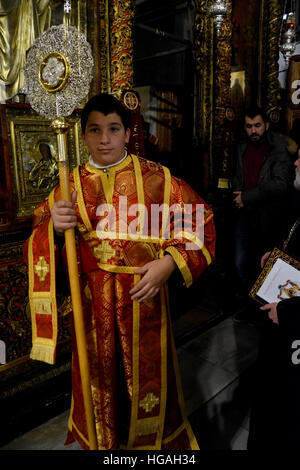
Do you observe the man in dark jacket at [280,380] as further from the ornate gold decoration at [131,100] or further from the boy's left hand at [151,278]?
the ornate gold decoration at [131,100]

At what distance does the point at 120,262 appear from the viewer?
1.61 metres

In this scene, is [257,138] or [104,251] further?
[257,138]

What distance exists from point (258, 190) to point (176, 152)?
55.4 inches

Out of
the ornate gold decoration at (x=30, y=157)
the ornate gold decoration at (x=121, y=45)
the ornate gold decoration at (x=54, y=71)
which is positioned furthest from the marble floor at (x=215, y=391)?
the ornate gold decoration at (x=121, y=45)

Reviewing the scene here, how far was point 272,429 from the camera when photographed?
1.76 metres

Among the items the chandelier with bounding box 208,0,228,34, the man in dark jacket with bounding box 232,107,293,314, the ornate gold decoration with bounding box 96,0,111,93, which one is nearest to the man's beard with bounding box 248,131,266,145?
the man in dark jacket with bounding box 232,107,293,314

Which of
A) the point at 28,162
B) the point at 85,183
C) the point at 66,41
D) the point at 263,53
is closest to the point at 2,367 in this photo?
the point at 28,162

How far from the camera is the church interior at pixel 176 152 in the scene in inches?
91.8

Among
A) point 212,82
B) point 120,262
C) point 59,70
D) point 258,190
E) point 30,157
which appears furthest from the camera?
point 212,82

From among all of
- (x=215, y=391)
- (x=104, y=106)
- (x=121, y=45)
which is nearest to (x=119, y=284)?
(x=104, y=106)

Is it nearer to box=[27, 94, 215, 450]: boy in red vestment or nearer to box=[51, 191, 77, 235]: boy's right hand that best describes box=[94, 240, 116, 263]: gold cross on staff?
Answer: box=[27, 94, 215, 450]: boy in red vestment

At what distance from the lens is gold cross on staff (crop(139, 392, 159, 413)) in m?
1.79

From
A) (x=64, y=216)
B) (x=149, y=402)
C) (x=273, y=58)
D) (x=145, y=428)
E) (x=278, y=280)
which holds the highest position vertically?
(x=273, y=58)

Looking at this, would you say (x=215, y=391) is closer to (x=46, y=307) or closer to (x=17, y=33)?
(x=46, y=307)
